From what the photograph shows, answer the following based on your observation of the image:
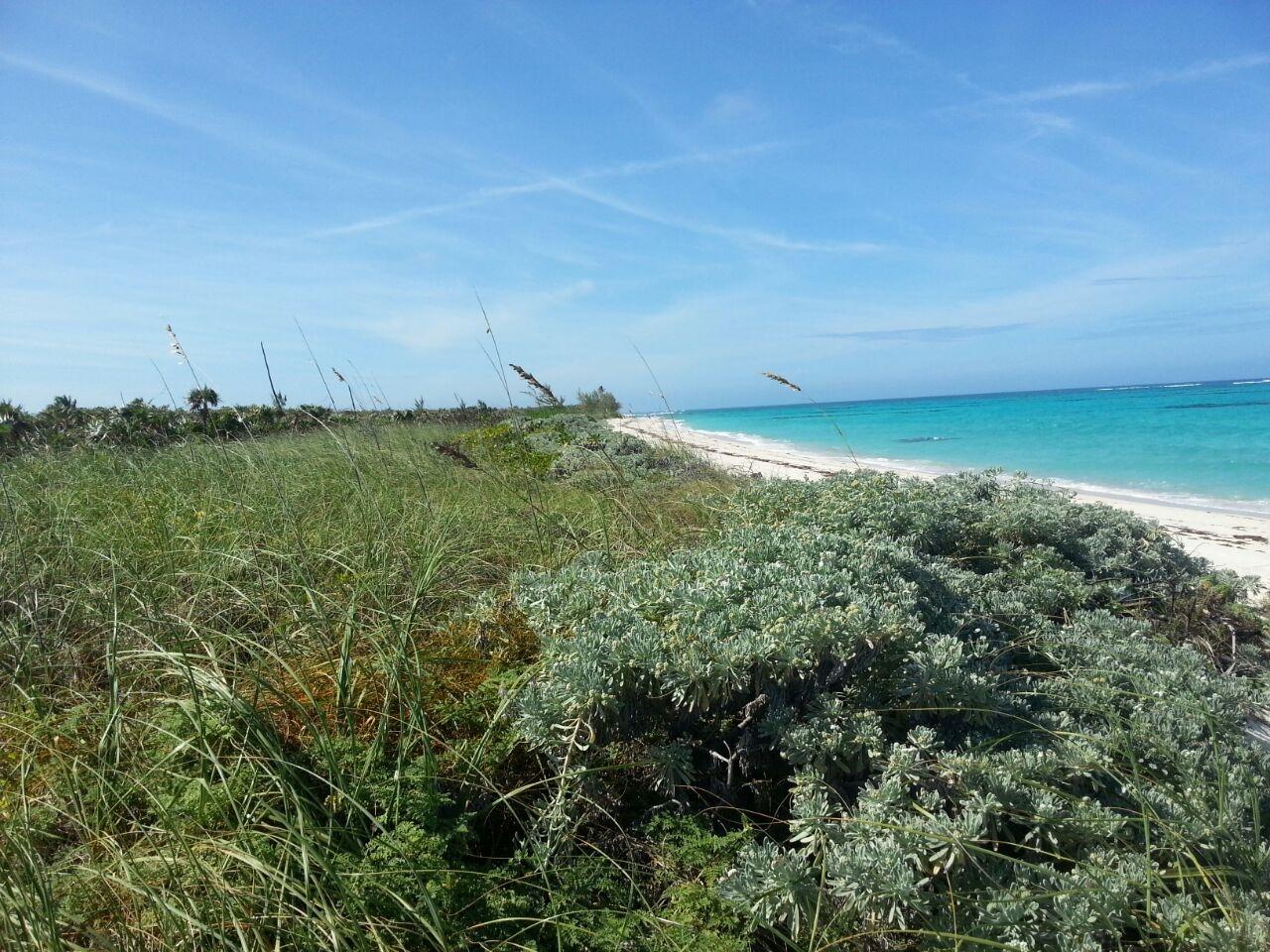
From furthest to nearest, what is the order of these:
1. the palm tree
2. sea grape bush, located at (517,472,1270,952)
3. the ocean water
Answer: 1. the ocean water
2. the palm tree
3. sea grape bush, located at (517,472,1270,952)

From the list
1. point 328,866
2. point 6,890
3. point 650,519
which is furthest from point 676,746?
point 650,519

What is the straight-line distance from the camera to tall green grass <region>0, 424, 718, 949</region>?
1561mm

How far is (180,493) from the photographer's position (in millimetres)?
3969

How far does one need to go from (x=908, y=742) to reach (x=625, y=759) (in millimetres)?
840

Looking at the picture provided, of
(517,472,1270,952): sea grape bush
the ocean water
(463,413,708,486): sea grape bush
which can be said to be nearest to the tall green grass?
(517,472,1270,952): sea grape bush

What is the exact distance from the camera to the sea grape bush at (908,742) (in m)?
1.51

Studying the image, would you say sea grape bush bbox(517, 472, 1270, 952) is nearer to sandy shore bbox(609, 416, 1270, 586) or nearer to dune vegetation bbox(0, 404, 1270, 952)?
dune vegetation bbox(0, 404, 1270, 952)

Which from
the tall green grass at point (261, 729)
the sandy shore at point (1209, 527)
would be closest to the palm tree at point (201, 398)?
the tall green grass at point (261, 729)

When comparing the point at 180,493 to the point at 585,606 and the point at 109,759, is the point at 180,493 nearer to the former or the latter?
the point at 109,759

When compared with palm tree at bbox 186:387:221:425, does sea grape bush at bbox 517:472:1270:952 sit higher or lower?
lower

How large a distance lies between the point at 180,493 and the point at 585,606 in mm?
2921

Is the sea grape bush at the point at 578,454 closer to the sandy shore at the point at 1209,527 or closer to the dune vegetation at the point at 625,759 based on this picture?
the sandy shore at the point at 1209,527

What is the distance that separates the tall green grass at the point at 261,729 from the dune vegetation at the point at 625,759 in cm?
2

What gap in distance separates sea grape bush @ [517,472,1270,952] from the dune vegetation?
11mm
